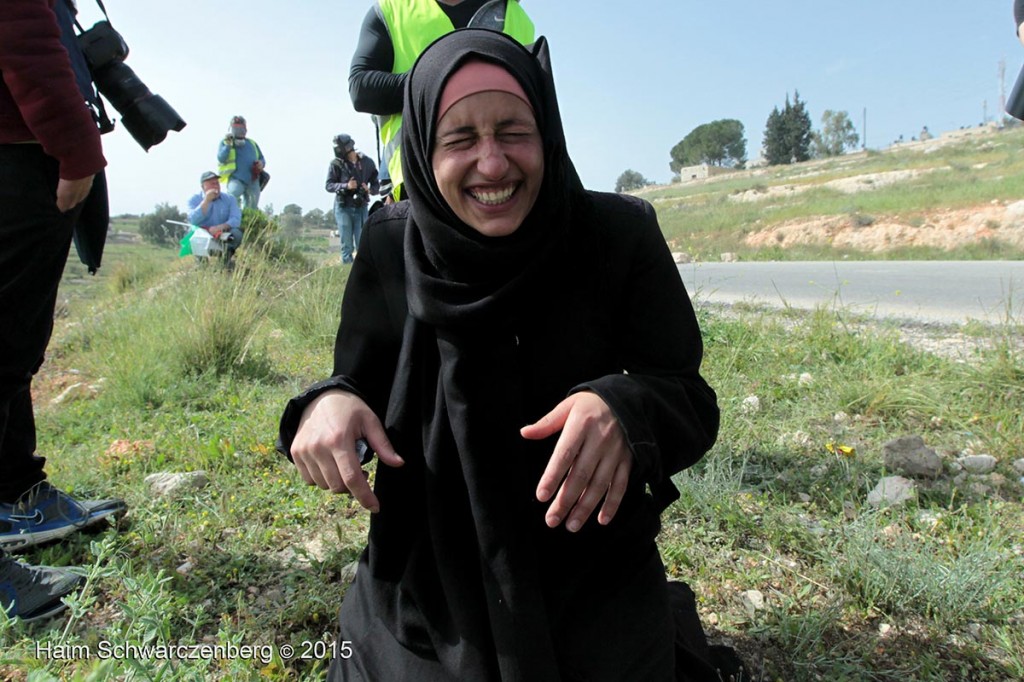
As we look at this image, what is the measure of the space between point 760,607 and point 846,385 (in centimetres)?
174

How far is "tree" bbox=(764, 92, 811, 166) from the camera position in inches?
2672

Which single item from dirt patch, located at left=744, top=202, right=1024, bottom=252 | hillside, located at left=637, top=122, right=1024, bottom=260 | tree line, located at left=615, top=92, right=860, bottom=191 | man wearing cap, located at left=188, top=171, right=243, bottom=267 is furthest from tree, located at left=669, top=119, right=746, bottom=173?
man wearing cap, located at left=188, top=171, right=243, bottom=267

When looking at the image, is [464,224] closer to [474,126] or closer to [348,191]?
[474,126]

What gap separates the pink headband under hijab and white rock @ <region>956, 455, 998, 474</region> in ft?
7.75

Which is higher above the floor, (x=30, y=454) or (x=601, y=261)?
(x=601, y=261)

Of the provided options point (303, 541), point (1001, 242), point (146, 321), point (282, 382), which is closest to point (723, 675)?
point (303, 541)

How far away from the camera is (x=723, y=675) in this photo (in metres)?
1.60

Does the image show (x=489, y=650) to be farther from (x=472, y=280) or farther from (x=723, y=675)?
(x=472, y=280)

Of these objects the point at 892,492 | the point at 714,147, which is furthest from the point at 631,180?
the point at 892,492

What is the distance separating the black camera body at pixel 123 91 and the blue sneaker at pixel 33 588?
1422 mm

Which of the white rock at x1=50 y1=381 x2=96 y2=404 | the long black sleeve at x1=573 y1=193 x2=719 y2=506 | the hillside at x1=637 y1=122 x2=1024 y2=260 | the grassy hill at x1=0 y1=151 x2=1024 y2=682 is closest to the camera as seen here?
the long black sleeve at x1=573 y1=193 x2=719 y2=506

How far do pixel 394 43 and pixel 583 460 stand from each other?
2.19m

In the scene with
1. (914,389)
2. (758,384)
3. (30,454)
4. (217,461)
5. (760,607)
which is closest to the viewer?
(760,607)

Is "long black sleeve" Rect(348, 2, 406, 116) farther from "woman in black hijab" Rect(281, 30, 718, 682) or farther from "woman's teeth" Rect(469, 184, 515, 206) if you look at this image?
"woman's teeth" Rect(469, 184, 515, 206)
